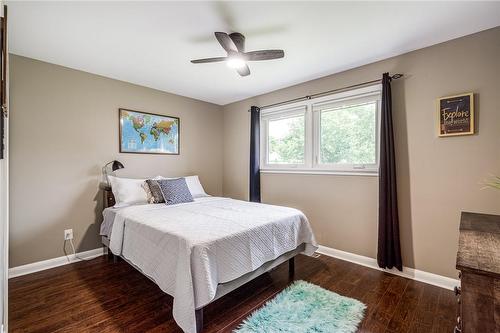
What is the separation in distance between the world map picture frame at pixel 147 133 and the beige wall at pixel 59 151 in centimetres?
9

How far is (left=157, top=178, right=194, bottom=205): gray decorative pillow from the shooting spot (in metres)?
2.90

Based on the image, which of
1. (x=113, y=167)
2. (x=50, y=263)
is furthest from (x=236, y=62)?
(x=50, y=263)

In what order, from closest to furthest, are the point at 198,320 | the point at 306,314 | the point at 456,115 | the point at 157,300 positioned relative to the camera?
the point at 198,320 < the point at 306,314 < the point at 157,300 < the point at 456,115

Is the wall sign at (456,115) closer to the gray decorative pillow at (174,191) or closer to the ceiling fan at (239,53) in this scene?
the ceiling fan at (239,53)

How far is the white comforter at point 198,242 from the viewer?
1530 mm

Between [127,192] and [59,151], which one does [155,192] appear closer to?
[127,192]

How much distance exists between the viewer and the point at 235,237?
181 centimetres

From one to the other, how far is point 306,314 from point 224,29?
240 cm

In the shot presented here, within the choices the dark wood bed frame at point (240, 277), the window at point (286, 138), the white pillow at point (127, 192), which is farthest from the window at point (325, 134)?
the white pillow at point (127, 192)

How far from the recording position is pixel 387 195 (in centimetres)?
245

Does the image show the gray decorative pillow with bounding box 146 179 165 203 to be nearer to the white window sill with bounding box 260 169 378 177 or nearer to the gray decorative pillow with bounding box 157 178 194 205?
the gray decorative pillow with bounding box 157 178 194 205

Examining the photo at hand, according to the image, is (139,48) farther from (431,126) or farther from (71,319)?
(431,126)

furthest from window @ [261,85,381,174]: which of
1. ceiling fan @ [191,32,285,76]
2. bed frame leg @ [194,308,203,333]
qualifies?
bed frame leg @ [194,308,203,333]

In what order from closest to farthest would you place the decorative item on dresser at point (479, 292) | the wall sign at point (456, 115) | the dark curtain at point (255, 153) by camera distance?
1. the decorative item on dresser at point (479, 292)
2. the wall sign at point (456, 115)
3. the dark curtain at point (255, 153)
